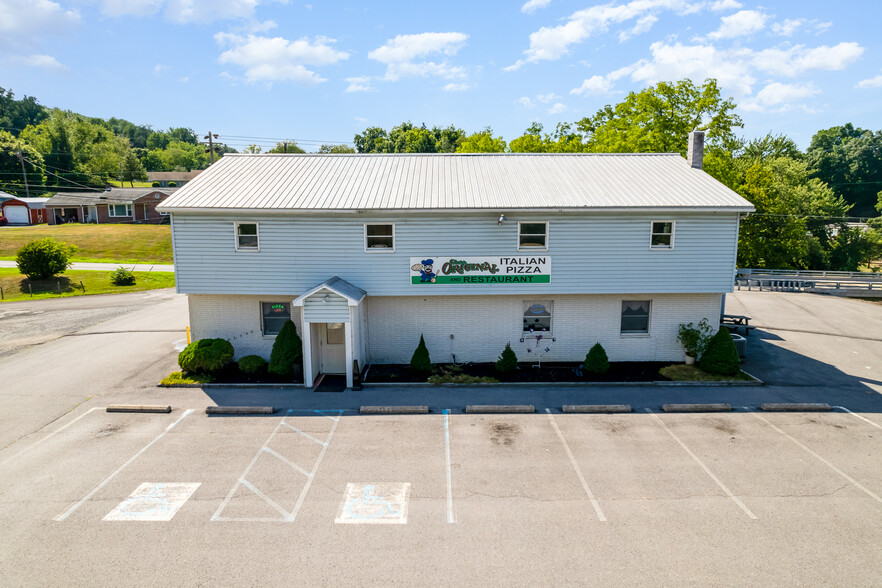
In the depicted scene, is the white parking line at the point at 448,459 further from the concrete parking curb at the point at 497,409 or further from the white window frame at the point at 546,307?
the white window frame at the point at 546,307

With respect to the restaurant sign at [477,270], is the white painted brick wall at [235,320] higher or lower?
lower

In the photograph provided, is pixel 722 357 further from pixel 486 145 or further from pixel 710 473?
pixel 486 145

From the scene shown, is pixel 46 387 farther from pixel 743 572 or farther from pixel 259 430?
pixel 743 572

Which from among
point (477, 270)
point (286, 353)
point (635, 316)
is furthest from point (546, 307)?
point (286, 353)

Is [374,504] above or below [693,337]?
below

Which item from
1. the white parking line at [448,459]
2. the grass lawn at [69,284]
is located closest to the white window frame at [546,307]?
the white parking line at [448,459]

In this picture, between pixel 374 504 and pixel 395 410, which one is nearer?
pixel 374 504
